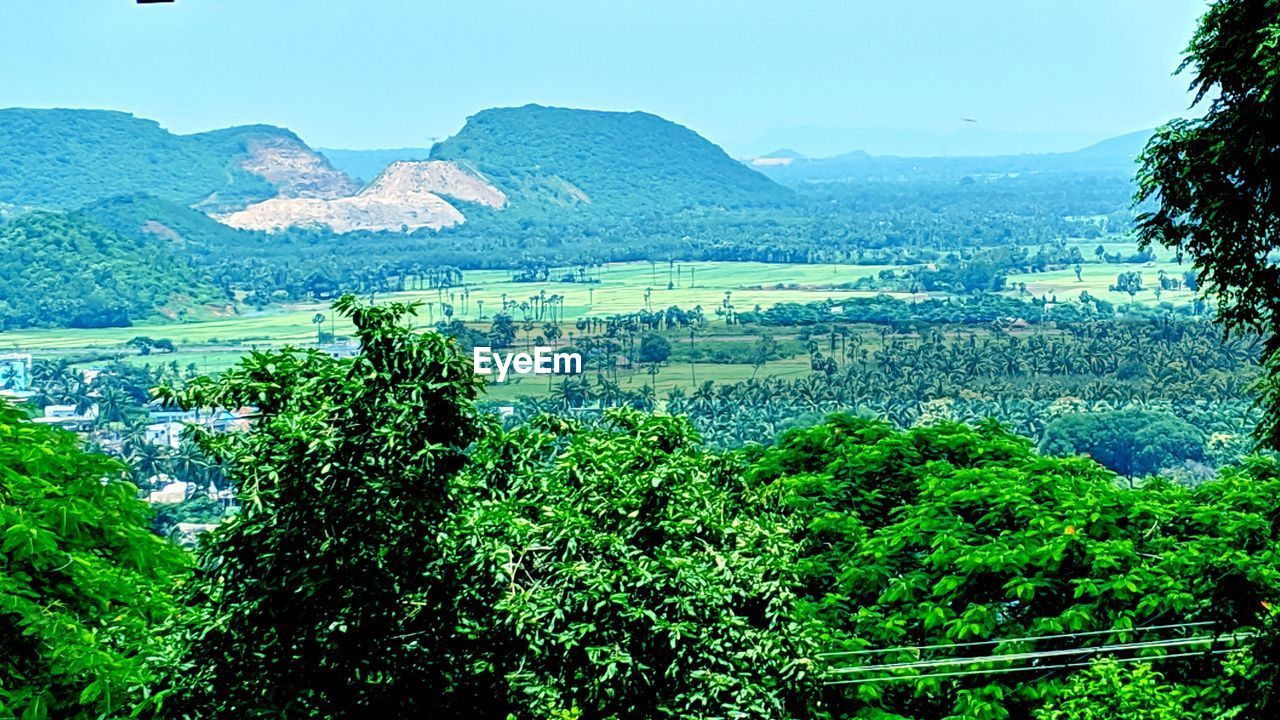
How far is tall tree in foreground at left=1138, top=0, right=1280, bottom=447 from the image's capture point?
7434 millimetres

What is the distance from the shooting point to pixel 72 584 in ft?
34.0

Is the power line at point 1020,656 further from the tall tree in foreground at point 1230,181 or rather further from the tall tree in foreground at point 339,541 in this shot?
the tall tree in foreground at point 339,541

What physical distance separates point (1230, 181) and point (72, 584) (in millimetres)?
7886

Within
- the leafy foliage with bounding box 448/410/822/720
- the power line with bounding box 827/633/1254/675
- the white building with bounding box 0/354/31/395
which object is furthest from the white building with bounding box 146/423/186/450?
the leafy foliage with bounding box 448/410/822/720

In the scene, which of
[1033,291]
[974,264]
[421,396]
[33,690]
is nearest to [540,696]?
[421,396]

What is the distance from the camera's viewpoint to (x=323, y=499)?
24.6ft

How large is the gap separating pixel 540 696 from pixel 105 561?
537 centimetres

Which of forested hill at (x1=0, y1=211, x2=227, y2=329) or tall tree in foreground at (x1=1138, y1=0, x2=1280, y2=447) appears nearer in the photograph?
tall tree in foreground at (x1=1138, y1=0, x2=1280, y2=447)

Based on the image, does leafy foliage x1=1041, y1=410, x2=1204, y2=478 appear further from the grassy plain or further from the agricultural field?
the agricultural field

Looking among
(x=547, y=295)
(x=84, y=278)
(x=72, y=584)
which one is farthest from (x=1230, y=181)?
(x=547, y=295)

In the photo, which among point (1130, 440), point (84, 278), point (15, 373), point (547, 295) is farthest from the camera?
point (547, 295)

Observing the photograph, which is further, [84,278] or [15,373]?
[84,278]

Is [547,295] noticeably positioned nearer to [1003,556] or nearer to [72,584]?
[1003,556]

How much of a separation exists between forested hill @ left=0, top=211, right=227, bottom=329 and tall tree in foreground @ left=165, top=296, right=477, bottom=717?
437 feet
